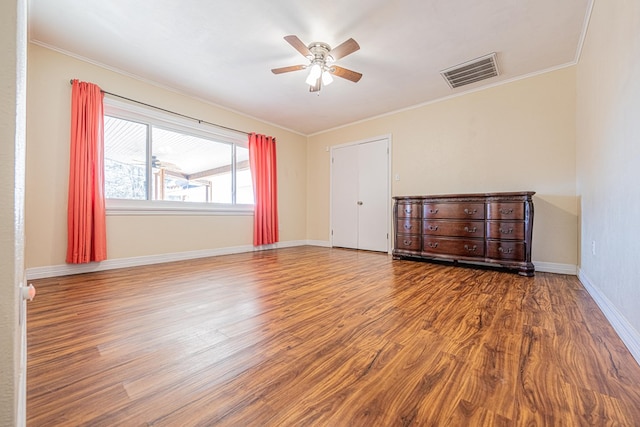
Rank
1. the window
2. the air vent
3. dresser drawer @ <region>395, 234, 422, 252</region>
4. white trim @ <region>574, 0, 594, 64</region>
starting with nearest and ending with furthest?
white trim @ <region>574, 0, 594, 64</region> < the air vent < the window < dresser drawer @ <region>395, 234, 422, 252</region>

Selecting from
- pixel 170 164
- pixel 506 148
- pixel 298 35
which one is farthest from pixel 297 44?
pixel 506 148

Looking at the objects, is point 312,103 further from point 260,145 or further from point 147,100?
point 147,100

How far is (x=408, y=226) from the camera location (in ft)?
12.5

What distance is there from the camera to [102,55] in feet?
9.61

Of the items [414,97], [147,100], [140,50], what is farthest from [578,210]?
[147,100]

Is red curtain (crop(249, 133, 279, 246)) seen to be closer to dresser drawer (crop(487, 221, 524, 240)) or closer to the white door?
the white door

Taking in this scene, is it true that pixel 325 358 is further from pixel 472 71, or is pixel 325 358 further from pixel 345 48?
pixel 472 71

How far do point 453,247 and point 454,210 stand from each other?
48 centimetres

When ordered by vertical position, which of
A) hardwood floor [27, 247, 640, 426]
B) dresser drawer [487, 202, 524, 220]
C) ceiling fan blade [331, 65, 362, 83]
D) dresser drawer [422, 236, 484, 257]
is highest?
ceiling fan blade [331, 65, 362, 83]

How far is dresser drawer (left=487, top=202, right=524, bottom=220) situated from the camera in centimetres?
292

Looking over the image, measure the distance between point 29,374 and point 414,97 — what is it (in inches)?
181

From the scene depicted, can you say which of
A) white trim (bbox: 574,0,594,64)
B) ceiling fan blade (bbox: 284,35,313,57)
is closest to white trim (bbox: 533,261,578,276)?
white trim (bbox: 574,0,594,64)

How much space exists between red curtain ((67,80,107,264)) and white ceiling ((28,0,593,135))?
1.15 feet

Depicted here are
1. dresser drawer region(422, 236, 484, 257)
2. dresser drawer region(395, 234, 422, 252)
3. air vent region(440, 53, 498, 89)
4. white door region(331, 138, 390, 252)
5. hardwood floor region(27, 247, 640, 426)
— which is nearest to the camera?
hardwood floor region(27, 247, 640, 426)
